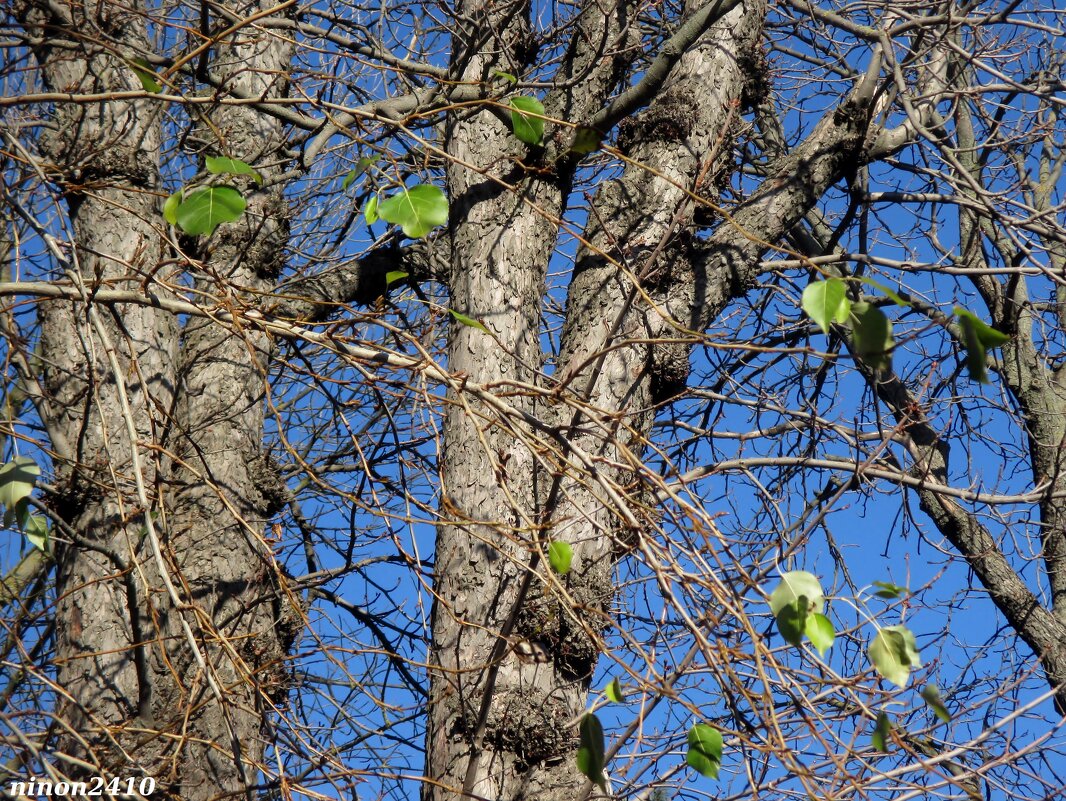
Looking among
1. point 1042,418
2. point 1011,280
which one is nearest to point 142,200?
point 1011,280

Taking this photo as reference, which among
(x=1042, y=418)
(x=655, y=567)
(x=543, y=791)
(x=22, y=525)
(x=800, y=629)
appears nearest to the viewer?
(x=800, y=629)

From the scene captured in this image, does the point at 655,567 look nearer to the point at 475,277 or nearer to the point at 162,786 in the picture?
the point at 162,786

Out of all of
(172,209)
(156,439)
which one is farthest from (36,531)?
(156,439)

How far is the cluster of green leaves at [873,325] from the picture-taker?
1.58 m

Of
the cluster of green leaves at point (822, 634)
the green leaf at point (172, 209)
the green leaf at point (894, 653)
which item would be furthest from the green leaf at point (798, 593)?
the green leaf at point (172, 209)

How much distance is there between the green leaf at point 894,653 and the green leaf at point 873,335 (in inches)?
19.9

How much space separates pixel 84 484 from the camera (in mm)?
3676

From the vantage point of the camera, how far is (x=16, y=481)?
2178 mm

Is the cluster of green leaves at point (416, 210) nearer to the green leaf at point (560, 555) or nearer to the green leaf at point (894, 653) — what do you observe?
the green leaf at point (560, 555)

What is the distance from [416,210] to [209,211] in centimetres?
46

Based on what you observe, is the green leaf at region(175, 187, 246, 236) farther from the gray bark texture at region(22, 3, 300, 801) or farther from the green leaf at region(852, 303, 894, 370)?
the green leaf at region(852, 303, 894, 370)

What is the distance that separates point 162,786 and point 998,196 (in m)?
3.77

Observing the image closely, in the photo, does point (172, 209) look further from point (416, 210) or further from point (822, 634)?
point (822, 634)

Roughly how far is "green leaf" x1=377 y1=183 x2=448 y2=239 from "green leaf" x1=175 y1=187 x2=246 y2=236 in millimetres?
324
